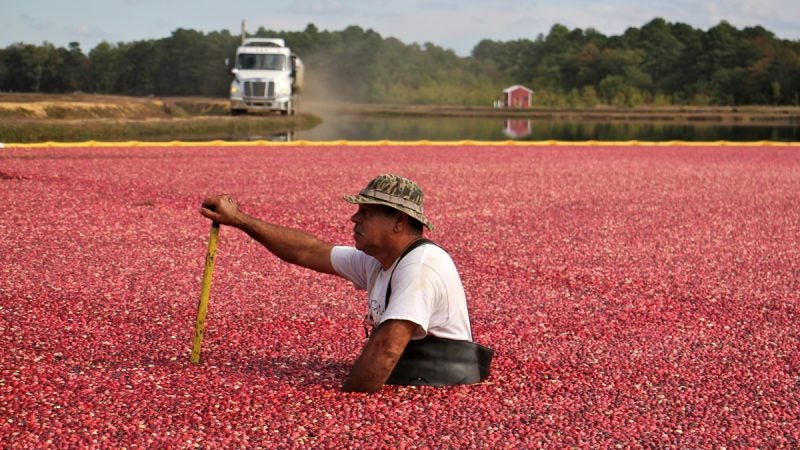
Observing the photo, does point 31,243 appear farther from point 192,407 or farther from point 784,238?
point 784,238

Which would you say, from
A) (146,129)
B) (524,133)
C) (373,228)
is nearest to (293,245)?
(373,228)

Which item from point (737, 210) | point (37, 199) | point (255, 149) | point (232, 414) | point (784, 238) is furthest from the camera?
point (255, 149)

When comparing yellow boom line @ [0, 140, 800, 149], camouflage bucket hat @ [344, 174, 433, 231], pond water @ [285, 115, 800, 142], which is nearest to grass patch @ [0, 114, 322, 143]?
pond water @ [285, 115, 800, 142]

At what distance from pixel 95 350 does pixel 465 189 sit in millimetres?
9924

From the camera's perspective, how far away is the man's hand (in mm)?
5492

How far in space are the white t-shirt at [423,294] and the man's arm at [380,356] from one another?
0.06 meters

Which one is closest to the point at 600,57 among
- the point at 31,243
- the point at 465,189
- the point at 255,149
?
the point at 255,149

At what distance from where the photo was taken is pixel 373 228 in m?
5.16

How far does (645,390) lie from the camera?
565 cm

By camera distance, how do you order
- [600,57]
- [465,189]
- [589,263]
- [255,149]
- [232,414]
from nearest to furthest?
[232,414] → [589,263] → [465,189] → [255,149] → [600,57]

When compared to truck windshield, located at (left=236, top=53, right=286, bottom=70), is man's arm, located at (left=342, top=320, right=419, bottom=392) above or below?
below

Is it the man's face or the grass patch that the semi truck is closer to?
the grass patch

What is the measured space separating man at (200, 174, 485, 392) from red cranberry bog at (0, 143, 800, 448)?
17 cm

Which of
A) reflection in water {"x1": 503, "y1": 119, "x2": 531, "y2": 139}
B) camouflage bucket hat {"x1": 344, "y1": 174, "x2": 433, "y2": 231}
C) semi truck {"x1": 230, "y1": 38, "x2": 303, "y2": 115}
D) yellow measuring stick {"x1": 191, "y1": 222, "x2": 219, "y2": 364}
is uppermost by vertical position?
semi truck {"x1": 230, "y1": 38, "x2": 303, "y2": 115}
